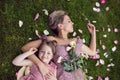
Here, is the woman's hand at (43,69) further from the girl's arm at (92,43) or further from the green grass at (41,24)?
the girl's arm at (92,43)

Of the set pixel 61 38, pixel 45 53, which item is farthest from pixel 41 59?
pixel 61 38

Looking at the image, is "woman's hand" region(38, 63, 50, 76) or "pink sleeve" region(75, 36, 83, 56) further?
"pink sleeve" region(75, 36, 83, 56)

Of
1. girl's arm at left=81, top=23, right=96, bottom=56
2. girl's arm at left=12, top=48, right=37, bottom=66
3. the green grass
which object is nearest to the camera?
girl's arm at left=12, top=48, right=37, bottom=66

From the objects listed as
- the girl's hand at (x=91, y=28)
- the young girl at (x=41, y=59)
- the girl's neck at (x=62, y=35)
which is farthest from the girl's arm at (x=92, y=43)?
the young girl at (x=41, y=59)

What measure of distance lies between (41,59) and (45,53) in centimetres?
4

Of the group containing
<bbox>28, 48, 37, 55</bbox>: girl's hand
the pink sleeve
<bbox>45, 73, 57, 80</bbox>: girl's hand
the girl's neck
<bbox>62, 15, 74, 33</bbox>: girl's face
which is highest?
<bbox>62, 15, 74, 33</bbox>: girl's face

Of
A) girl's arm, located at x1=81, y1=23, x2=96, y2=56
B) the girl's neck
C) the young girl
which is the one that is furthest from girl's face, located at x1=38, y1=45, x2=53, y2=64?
girl's arm, located at x1=81, y1=23, x2=96, y2=56

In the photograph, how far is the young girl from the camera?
2096 mm

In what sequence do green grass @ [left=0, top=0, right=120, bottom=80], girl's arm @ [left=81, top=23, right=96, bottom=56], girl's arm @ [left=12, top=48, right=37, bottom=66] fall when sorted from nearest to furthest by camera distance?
1. girl's arm @ [left=12, top=48, right=37, bottom=66]
2. green grass @ [left=0, top=0, right=120, bottom=80]
3. girl's arm @ [left=81, top=23, right=96, bottom=56]

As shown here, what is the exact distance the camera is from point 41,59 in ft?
6.98

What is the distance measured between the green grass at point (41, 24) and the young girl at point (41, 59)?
11 centimetres

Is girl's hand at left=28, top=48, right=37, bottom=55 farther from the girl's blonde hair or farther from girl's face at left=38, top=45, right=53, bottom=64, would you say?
the girl's blonde hair

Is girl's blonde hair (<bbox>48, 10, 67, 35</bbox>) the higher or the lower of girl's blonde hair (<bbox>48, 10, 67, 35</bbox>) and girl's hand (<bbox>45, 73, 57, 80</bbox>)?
the higher

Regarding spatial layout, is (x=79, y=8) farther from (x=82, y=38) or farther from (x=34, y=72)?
(x=34, y=72)
